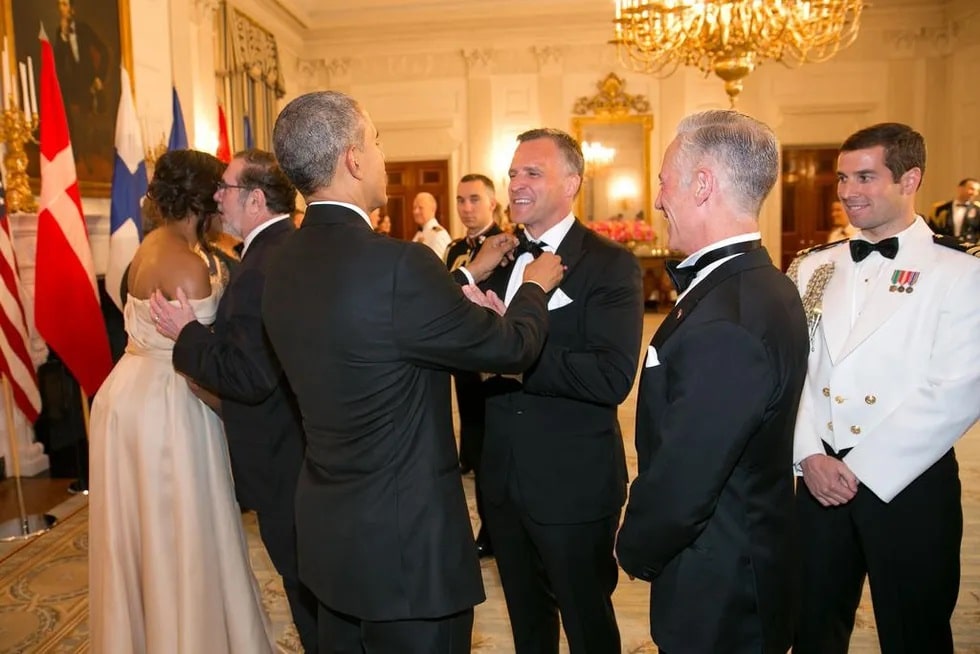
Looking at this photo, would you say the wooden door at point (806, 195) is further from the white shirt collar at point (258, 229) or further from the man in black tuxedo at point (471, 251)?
the white shirt collar at point (258, 229)

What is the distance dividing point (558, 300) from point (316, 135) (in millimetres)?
822

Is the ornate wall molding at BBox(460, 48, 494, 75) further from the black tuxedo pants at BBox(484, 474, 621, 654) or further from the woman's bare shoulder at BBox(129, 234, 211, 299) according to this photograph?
the black tuxedo pants at BBox(484, 474, 621, 654)

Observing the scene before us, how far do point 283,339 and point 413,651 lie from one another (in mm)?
719

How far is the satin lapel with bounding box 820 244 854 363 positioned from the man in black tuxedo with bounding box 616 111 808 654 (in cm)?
65

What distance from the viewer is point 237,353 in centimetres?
209

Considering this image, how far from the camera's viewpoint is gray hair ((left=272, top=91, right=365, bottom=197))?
1637 mm

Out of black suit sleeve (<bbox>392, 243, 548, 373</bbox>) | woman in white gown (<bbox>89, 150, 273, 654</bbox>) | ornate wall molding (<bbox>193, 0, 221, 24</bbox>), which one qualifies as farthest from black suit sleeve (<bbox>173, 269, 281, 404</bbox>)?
ornate wall molding (<bbox>193, 0, 221, 24</bbox>)

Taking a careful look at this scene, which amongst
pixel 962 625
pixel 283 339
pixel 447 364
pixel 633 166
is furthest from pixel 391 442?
pixel 633 166

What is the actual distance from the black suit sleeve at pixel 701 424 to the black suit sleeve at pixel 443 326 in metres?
0.35

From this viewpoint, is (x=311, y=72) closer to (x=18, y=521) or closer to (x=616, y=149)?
(x=616, y=149)

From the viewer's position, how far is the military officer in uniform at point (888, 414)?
198 centimetres

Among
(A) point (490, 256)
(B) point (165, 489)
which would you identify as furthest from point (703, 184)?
(B) point (165, 489)

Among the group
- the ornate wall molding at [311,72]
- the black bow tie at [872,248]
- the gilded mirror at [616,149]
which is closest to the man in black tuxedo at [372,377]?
the black bow tie at [872,248]

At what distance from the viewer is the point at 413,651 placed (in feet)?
5.53
